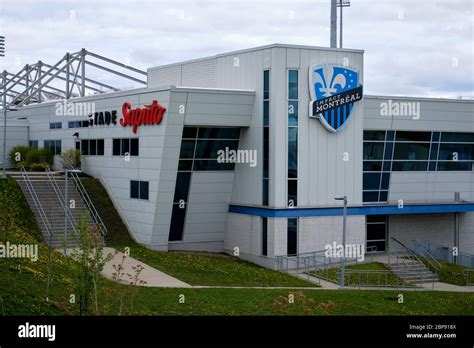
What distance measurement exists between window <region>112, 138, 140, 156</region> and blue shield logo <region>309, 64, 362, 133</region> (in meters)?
9.04

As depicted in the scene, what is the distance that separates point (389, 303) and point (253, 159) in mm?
13119

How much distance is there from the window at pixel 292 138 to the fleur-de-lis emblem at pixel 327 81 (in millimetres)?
1156

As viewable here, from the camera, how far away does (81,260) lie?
20688 mm

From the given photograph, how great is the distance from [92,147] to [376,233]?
16848 millimetres

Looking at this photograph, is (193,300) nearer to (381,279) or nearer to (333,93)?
(381,279)

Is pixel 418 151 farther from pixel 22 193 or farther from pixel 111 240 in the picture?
pixel 22 193

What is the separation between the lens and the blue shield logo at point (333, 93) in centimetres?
3944

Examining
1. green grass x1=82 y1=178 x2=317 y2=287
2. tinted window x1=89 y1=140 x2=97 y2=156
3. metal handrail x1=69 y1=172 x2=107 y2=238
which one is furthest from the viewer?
tinted window x1=89 y1=140 x2=97 y2=156

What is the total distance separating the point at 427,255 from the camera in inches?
1750

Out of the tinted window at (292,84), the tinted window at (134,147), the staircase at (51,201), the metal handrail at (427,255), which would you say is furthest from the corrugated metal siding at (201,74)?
the metal handrail at (427,255)

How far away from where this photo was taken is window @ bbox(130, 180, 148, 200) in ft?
133

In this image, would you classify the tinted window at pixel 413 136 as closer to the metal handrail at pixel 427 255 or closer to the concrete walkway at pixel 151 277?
the metal handrail at pixel 427 255

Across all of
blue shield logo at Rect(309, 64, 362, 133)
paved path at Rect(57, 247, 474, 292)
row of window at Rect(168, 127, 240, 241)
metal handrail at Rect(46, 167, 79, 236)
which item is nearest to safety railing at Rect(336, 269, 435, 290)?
paved path at Rect(57, 247, 474, 292)

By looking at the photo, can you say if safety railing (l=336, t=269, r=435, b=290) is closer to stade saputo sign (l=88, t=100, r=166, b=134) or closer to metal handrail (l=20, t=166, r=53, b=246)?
stade saputo sign (l=88, t=100, r=166, b=134)
